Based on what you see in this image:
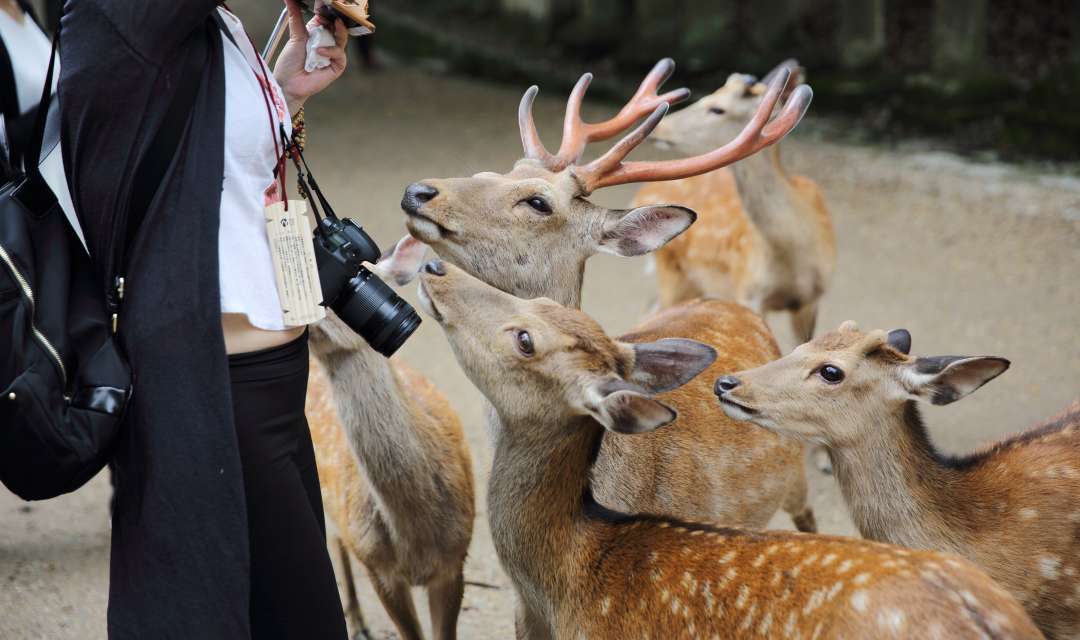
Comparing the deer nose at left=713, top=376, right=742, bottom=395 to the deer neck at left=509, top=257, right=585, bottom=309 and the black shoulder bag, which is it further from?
the black shoulder bag

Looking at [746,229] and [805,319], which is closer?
[805,319]

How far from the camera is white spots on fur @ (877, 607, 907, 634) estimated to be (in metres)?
2.10

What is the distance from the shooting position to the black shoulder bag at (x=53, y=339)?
2.04m

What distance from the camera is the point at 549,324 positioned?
8.86 ft

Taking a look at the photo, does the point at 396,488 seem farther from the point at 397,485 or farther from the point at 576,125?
the point at 576,125

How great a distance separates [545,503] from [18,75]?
136cm

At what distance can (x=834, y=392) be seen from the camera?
116 inches

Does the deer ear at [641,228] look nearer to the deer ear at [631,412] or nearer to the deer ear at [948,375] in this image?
the deer ear at [948,375]

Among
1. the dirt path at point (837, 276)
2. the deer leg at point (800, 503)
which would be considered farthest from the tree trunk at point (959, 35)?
the deer leg at point (800, 503)

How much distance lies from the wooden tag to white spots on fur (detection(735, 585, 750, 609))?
94 centimetres

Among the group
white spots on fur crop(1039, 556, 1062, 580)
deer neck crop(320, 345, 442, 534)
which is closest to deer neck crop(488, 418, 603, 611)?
deer neck crop(320, 345, 442, 534)

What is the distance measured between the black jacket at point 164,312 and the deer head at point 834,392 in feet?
4.11

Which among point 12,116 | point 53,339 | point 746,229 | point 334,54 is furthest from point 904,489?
point 746,229

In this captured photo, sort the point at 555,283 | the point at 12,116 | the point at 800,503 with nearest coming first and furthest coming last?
the point at 12,116
the point at 555,283
the point at 800,503
